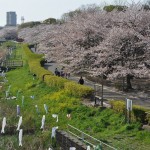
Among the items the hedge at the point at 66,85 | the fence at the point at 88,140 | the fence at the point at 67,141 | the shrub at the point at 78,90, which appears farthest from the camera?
the hedge at the point at 66,85

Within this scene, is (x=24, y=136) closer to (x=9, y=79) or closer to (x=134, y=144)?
(x=134, y=144)

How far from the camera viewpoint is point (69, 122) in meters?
19.5

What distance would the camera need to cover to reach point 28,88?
3161cm

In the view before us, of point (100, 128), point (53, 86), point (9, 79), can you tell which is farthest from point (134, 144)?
point (9, 79)

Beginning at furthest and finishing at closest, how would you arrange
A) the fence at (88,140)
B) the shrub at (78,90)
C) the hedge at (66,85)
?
the hedge at (66,85), the shrub at (78,90), the fence at (88,140)

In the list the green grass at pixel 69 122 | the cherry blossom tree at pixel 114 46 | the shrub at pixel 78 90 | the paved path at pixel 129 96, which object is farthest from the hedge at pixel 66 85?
the cherry blossom tree at pixel 114 46

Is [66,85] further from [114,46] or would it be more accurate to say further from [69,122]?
[69,122]

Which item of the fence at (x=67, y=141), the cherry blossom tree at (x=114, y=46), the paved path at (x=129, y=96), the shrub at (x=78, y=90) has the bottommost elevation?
the fence at (x=67, y=141)

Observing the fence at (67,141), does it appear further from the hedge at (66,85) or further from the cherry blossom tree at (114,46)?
the cherry blossom tree at (114,46)

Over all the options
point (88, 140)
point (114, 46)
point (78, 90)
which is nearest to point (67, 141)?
point (88, 140)

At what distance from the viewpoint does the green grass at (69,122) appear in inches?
628

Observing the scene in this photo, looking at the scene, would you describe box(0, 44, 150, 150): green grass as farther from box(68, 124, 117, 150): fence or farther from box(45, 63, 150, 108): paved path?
box(45, 63, 150, 108): paved path

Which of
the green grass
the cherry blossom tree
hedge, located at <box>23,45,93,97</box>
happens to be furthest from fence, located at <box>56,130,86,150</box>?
the cherry blossom tree

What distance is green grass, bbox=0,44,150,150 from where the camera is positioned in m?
16.0
